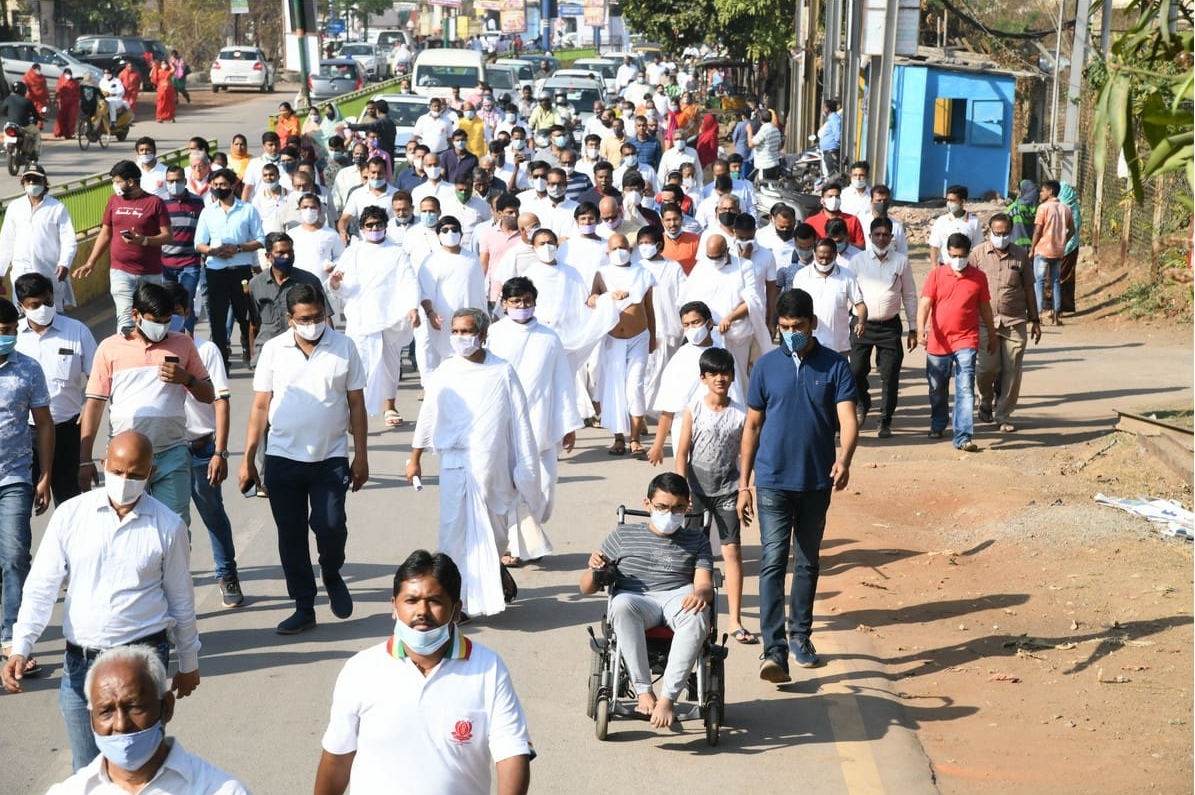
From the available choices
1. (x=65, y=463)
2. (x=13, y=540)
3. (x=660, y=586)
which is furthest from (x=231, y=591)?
(x=660, y=586)

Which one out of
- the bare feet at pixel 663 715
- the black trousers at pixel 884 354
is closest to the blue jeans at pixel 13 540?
the bare feet at pixel 663 715

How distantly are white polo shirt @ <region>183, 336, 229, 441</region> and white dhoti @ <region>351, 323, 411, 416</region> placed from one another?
5132 mm

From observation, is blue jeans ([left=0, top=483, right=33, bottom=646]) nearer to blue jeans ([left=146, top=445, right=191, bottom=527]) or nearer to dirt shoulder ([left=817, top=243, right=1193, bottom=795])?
blue jeans ([left=146, top=445, right=191, bottom=527])

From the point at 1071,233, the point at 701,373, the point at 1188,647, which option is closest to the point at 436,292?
the point at 701,373

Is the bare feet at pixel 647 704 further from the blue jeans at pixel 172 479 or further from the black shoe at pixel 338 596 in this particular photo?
the blue jeans at pixel 172 479

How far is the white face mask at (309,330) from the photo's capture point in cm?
888

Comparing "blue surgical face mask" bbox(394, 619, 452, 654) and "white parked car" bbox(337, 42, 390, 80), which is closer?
"blue surgical face mask" bbox(394, 619, 452, 654)

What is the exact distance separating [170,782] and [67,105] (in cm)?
3726

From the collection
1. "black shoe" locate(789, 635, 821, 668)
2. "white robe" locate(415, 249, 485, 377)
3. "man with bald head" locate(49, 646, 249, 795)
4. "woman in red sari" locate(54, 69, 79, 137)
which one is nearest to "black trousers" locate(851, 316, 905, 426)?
"white robe" locate(415, 249, 485, 377)

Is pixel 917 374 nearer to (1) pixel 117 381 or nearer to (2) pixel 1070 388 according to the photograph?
(2) pixel 1070 388

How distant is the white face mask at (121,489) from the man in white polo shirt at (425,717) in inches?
69.5

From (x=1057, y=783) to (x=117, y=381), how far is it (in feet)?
15.9

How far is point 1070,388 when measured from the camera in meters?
16.9

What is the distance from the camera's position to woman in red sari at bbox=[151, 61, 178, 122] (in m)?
46.2
